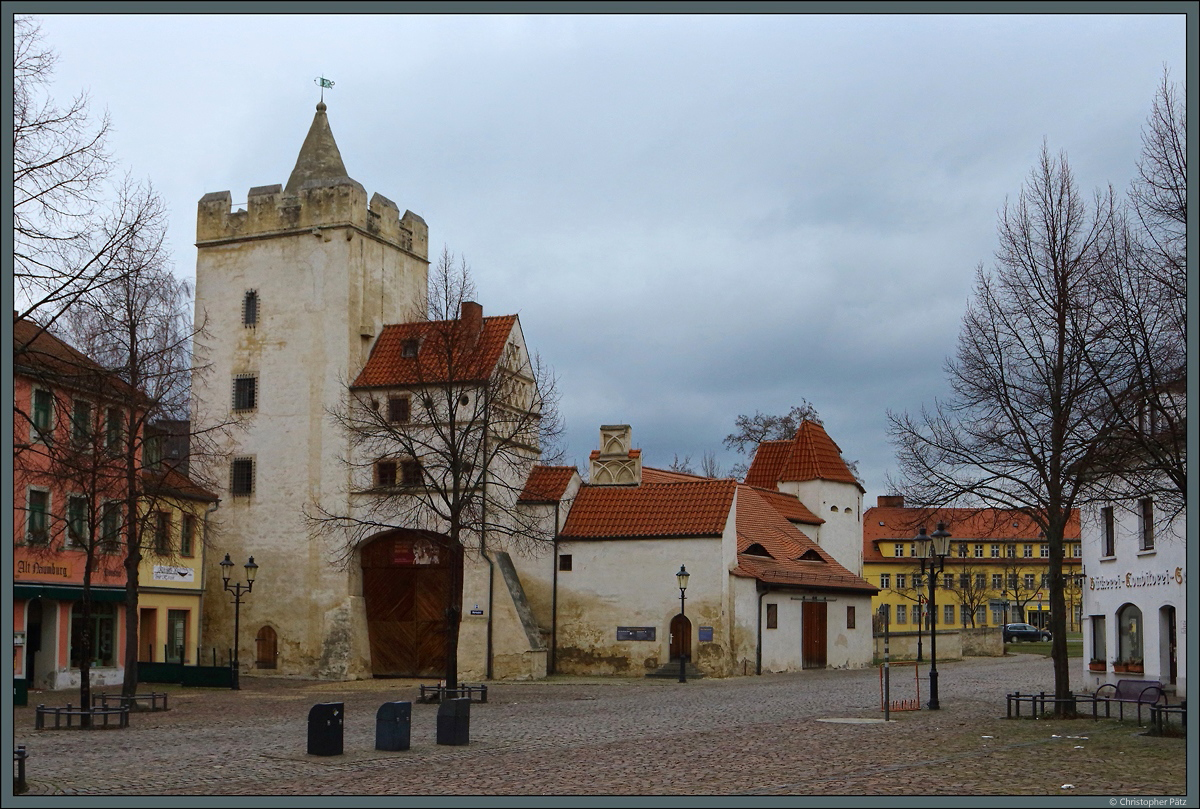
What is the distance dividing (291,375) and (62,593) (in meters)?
12.0

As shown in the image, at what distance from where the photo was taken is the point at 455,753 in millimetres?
19219

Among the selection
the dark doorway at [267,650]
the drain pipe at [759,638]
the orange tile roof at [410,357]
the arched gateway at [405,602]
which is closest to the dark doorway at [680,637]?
the drain pipe at [759,638]

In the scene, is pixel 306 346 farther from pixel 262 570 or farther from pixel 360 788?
pixel 360 788

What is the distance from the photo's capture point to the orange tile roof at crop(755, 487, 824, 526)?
54344 mm

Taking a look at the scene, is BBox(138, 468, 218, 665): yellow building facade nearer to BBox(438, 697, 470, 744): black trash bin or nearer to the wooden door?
the wooden door

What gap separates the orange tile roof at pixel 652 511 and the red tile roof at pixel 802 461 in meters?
13.7

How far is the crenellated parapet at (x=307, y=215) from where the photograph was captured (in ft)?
148

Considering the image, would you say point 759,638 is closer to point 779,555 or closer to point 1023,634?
point 779,555

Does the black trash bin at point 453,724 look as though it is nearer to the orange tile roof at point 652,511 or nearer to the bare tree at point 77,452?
the bare tree at point 77,452

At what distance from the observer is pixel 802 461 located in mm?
58156

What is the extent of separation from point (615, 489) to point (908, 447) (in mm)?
20938

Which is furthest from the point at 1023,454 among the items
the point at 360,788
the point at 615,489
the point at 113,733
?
the point at 615,489

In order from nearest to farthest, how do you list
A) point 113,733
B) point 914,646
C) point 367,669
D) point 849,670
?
point 113,733 < point 367,669 < point 849,670 < point 914,646

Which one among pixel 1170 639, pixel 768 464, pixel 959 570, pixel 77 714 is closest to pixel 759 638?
pixel 1170 639
